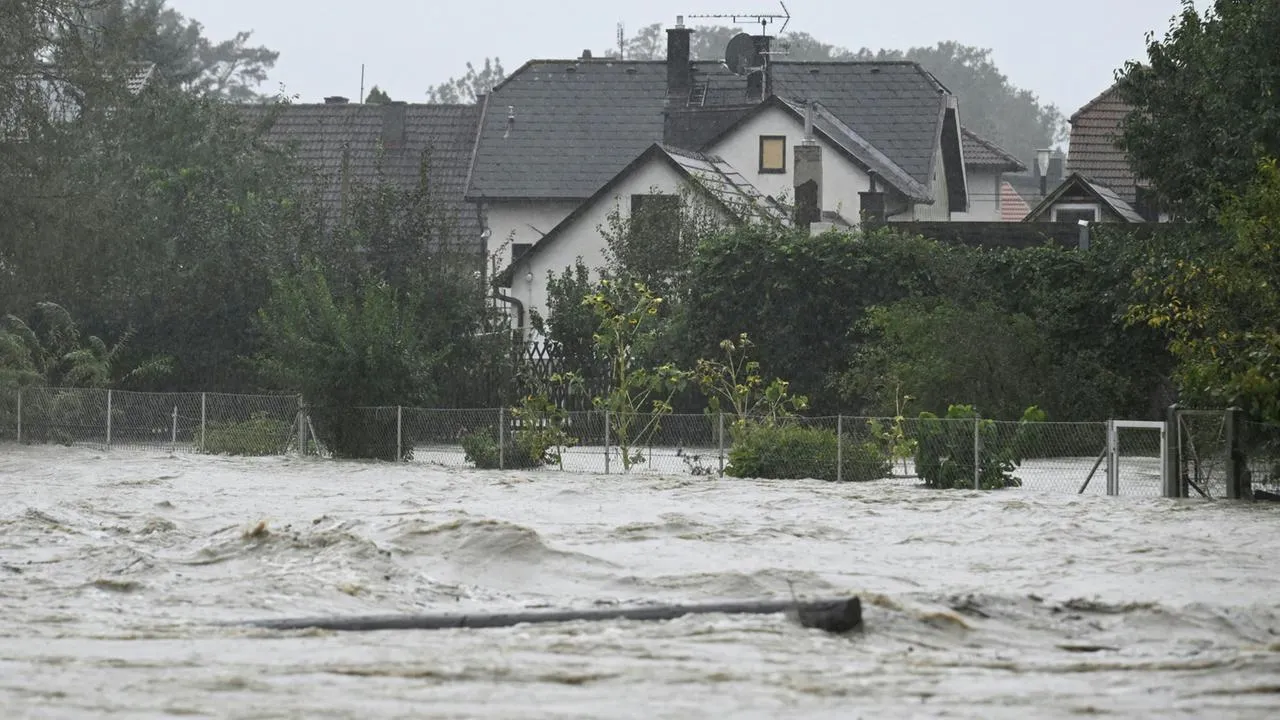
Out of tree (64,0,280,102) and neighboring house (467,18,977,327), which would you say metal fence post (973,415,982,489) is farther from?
tree (64,0,280,102)

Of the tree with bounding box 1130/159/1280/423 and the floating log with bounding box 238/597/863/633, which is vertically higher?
the tree with bounding box 1130/159/1280/423

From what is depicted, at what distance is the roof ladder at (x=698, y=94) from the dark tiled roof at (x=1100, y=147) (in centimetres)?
1104

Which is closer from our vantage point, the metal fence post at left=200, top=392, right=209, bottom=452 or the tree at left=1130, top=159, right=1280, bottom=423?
the tree at left=1130, top=159, right=1280, bottom=423

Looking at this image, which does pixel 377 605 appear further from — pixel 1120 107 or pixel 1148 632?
pixel 1120 107

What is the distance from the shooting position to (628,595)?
17.7m

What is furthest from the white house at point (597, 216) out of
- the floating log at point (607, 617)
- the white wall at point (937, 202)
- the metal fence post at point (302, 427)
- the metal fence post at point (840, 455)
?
the floating log at point (607, 617)

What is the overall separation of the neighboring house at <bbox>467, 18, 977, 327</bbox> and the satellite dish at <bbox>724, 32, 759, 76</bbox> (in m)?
0.10

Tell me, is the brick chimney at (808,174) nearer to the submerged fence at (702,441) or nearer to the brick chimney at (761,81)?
the brick chimney at (761,81)

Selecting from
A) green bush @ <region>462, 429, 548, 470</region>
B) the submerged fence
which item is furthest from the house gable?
green bush @ <region>462, 429, 548, 470</region>

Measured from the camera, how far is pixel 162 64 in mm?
74312

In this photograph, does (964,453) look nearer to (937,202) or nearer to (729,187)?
(729,187)

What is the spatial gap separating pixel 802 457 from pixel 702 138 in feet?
91.4

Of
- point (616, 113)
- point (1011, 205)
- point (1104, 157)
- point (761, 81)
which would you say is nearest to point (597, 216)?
point (616, 113)

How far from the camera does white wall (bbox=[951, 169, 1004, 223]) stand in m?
69.6
